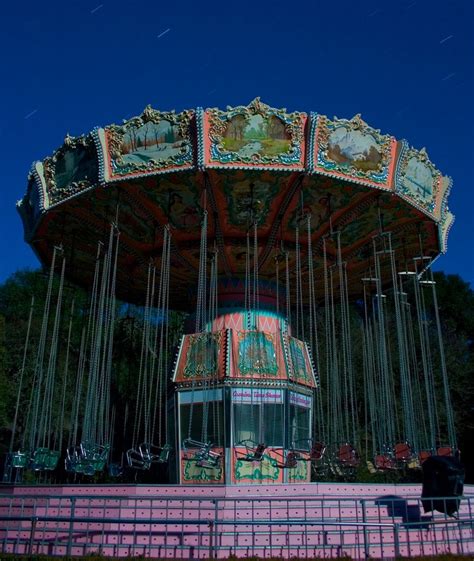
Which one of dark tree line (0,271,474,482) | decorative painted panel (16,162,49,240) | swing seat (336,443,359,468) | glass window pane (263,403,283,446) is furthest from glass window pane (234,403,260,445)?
dark tree line (0,271,474,482)

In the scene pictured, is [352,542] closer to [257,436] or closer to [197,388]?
[257,436]

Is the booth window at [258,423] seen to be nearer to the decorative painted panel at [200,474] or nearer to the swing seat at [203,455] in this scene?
the decorative painted panel at [200,474]

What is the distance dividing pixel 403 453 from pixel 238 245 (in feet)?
19.9

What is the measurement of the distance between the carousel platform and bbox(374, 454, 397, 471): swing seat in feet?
6.52

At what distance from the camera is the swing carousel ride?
11453mm

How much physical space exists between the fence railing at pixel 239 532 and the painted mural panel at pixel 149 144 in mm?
6126

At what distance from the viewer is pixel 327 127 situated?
37.6ft

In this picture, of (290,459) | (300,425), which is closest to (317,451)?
(290,459)

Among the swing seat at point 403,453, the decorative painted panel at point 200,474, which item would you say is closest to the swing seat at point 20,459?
the decorative painted panel at point 200,474

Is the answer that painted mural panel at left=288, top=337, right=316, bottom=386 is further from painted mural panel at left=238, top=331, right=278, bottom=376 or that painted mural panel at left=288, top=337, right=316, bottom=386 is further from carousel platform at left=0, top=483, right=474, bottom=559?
carousel platform at left=0, top=483, right=474, bottom=559

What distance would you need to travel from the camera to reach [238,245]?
14.6m

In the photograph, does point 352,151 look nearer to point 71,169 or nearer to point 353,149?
point 353,149

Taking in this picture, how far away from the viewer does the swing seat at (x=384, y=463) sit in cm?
1165

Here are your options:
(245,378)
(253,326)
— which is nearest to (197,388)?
(245,378)
